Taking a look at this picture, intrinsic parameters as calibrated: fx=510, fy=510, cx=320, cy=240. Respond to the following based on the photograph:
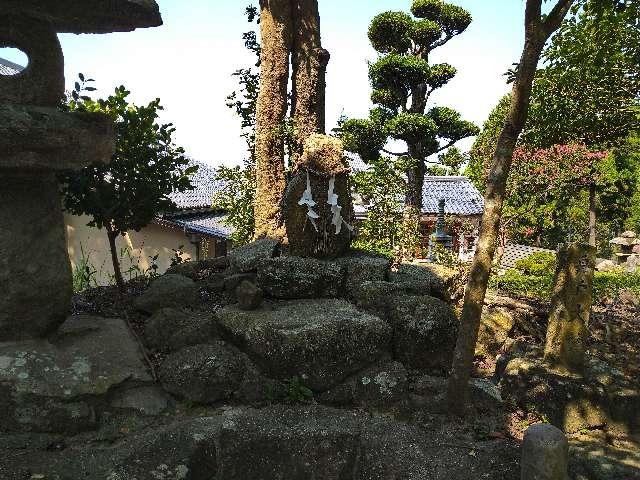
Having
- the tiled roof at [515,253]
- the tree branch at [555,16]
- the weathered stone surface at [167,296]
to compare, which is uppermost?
the tree branch at [555,16]

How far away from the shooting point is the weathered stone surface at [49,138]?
4246 millimetres

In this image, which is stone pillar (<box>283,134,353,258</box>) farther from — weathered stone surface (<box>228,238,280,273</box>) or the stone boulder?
the stone boulder

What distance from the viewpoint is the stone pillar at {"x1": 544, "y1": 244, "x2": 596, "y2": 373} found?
17.0 ft

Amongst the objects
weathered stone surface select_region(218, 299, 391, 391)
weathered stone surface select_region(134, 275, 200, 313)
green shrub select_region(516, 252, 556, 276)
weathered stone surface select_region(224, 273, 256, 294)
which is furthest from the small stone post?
green shrub select_region(516, 252, 556, 276)

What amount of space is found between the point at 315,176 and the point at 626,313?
6730mm

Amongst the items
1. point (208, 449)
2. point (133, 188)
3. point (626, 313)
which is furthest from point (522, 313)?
point (133, 188)

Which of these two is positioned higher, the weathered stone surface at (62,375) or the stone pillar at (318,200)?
the stone pillar at (318,200)

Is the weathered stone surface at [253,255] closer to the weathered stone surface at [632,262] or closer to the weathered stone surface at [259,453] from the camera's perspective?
the weathered stone surface at [259,453]

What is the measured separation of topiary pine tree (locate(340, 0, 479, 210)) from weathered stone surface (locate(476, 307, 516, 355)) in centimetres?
850

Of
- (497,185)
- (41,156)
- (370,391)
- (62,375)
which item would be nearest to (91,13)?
(41,156)

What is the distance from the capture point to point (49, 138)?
14.6ft

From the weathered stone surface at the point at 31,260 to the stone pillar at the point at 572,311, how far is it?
503 cm

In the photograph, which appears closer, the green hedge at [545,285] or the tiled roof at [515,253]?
the green hedge at [545,285]

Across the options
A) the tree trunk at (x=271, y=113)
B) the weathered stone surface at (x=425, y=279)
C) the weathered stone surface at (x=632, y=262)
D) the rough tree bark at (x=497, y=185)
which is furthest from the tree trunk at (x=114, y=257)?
the weathered stone surface at (x=632, y=262)
